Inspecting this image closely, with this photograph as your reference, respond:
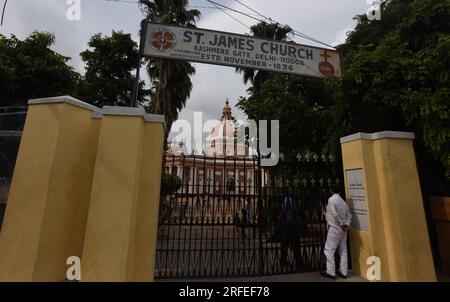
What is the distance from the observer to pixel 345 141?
492 cm

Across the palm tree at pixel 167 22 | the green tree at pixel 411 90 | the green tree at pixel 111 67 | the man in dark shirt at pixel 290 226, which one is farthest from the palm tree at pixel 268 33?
the man in dark shirt at pixel 290 226

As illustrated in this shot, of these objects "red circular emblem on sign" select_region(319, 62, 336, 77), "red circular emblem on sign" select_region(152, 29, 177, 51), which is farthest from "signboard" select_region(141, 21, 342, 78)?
"red circular emblem on sign" select_region(319, 62, 336, 77)

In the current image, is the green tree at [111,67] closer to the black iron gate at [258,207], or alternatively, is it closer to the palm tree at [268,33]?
the palm tree at [268,33]

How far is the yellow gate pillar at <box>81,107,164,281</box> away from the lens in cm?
317

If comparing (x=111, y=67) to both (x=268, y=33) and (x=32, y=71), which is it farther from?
(x=268, y=33)

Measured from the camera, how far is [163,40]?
4.84 m

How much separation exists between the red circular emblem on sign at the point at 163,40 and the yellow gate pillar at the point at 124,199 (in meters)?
1.78

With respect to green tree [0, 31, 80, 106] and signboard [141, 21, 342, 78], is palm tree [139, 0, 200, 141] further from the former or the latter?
signboard [141, 21, 342, 78]

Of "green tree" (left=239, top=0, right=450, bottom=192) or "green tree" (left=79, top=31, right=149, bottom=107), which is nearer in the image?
"green tree" (left=239, top=0, right=450, bottom=192)

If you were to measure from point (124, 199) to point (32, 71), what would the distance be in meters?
10.5

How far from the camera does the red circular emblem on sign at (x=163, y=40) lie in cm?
481

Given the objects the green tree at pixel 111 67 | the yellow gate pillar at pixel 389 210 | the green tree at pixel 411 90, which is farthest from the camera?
the green tree at pixel 111 67

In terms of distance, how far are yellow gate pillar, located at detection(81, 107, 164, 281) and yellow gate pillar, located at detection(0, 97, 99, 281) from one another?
340 millimetres
